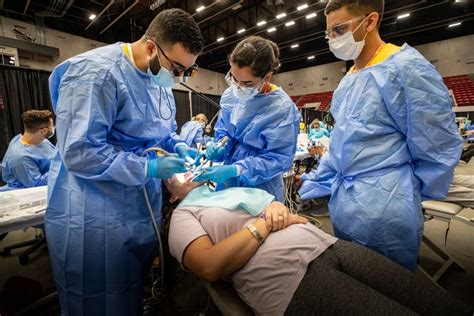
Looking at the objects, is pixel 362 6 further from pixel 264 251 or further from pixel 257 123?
pixel 264 251

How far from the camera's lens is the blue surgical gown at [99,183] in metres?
0.86

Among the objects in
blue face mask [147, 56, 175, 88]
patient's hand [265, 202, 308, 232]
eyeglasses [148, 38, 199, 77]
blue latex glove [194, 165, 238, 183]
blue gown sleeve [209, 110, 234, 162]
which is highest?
eyeglasses [148, 38, 199, 77]

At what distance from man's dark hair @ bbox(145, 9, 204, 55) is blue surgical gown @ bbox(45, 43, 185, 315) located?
0.16 meters

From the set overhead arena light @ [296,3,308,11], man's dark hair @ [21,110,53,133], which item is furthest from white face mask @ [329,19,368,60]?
overhead arena light @ [296,3,308,11]

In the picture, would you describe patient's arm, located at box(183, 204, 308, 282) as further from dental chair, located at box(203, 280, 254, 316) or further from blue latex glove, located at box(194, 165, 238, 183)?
blue latex glove, located at box(194, 165, 238, 183)

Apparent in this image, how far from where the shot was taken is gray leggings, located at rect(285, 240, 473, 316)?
0.79 m

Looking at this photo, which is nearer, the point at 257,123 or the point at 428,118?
the point at 428,118

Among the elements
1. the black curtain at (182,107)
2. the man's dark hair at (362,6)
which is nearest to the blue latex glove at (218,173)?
the man's dark hair at (362,6)

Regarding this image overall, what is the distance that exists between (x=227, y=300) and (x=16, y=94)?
18.3 ft

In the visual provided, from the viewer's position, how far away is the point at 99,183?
937 mm

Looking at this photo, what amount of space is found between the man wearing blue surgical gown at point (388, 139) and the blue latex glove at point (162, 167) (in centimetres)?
73

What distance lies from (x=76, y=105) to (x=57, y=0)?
6.83m

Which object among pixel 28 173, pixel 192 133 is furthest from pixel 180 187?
pixel 192 133

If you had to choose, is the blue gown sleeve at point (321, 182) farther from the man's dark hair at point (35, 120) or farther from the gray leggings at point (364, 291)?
the man's dark hair at point (35, 120)
